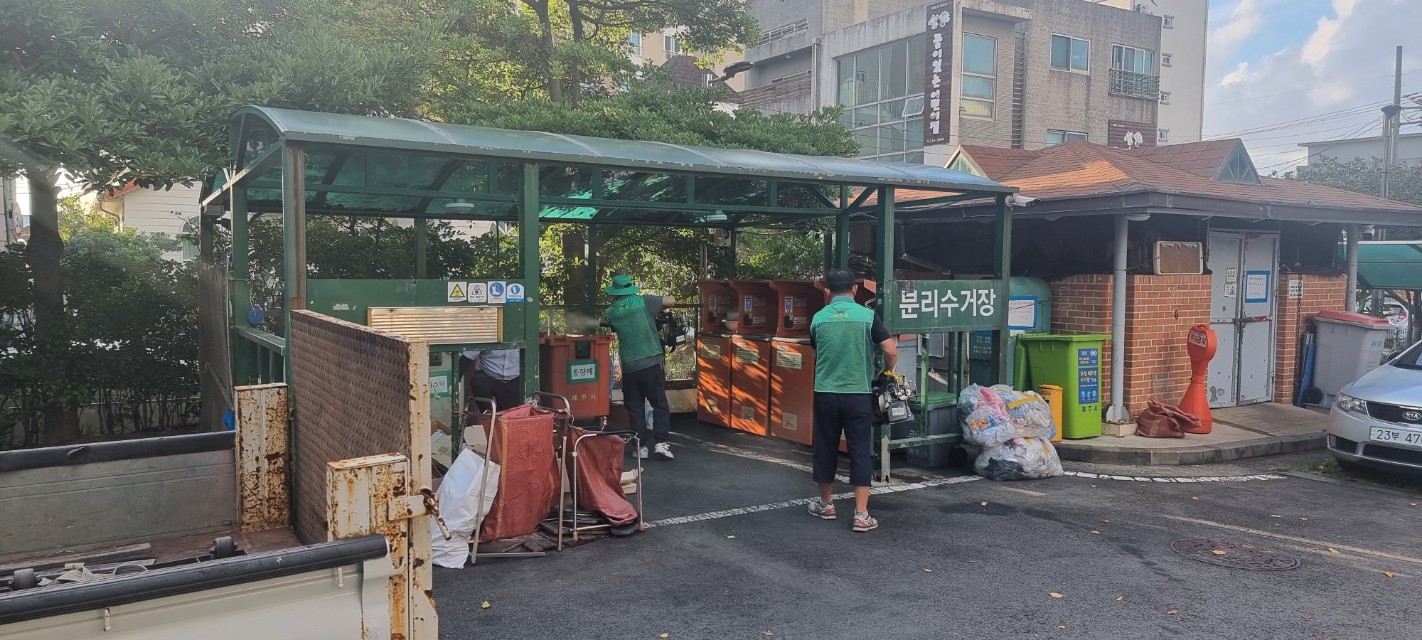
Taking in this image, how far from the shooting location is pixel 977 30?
88.9 feet

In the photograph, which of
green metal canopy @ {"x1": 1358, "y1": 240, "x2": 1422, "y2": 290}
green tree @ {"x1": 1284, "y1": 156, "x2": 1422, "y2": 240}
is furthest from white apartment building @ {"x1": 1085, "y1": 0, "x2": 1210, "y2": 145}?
green metal canopy @ {"x1": 1358, "y1": 240, "x2": 1422, "y2": 290}

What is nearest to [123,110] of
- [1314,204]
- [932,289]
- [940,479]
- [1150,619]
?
[932,289]

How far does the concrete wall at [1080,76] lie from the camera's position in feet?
96.7

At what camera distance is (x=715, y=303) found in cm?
1061

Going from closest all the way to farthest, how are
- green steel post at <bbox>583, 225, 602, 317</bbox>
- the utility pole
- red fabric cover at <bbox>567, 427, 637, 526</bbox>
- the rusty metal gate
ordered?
1. the rusty metal gate
2. red fabric cover at <bbox>567, 427, 637, 526</bbox>
3. green steel post at <bbox>583, 225, 602, 317</bbox>
4. the utility pole

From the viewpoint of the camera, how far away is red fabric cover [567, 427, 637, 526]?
598cm

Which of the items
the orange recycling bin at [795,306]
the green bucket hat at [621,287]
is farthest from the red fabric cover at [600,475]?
the orange recycling bin at [795,306]

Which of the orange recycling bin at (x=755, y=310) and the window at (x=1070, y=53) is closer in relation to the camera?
the orange recycling bin at (x=755, y=310)

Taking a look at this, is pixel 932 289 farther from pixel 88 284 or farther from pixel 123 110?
pixel 88 284

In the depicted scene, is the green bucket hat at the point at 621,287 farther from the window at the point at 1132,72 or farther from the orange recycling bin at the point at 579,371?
the window at the point at 1132,72

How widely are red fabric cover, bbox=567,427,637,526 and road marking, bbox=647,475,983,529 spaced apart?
29 cm

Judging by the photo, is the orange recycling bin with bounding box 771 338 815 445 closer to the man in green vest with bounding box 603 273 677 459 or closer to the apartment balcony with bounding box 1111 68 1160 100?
the man in green vest with bounding box 603 273 677 459

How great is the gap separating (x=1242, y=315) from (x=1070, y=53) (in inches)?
906

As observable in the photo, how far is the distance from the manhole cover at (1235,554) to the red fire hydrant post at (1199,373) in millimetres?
3884
